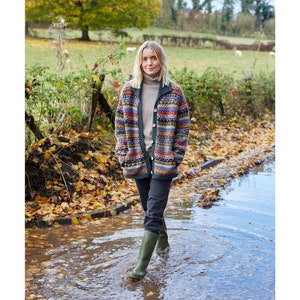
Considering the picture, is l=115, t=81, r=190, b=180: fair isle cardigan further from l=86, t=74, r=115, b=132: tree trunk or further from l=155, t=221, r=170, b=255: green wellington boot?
l=86, t=74, r=115, b=132: tree trunk

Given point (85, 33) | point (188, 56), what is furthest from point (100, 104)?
point (85, 33)

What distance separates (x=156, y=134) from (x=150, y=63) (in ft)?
1.75

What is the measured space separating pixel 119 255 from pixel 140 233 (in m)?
0.72

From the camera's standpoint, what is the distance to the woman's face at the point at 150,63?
4.52m

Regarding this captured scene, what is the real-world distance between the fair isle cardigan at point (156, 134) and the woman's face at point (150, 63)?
0.50 ft

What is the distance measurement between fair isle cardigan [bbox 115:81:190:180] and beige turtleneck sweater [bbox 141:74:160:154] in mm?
39

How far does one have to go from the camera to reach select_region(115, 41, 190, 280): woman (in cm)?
455

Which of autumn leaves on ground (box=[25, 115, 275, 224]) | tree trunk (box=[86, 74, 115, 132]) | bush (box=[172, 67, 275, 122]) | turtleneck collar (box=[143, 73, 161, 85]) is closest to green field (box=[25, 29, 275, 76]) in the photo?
→ bush (box=[172, 67, 275, 122])

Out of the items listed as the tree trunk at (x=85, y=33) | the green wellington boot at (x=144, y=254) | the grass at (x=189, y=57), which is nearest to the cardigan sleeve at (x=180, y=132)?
the green wellington boot at (x=144, y=254)

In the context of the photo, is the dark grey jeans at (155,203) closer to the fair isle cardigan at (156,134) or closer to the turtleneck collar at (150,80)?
the fair isle cardigan at (156,134)

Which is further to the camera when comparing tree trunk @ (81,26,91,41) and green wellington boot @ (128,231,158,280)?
tree trunk @ (81,26,91,41)
